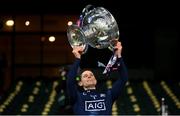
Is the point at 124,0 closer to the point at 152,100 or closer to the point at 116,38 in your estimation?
the point at 152,100

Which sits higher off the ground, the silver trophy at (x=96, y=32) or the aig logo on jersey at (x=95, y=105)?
the silver trophy at (x=96, y=32)

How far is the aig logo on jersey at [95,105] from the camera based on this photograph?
238 inches

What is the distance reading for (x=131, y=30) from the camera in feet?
58.2

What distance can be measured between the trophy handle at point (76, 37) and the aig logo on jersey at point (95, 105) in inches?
21.5

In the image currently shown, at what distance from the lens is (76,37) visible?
20.2ft

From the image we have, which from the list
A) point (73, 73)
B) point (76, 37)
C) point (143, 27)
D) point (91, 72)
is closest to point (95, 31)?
point (76, 37)

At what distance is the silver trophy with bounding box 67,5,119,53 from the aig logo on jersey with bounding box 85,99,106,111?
574mm

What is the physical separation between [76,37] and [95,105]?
750 millimetres

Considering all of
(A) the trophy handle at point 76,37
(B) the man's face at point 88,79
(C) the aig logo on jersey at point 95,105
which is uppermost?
(A) the trophy handle at point 76,37

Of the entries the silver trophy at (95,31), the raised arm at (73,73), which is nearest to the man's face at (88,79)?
the raised arm at (73,73)

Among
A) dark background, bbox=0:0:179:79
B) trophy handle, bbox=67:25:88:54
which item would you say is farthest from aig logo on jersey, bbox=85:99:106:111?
dark background, bbox=0:0:179:79

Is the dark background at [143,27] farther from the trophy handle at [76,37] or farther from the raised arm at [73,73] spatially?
the raised arm at [73,73]

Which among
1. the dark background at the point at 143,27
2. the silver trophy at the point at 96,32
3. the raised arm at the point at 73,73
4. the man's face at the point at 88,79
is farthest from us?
the dark background at the point at 143,27

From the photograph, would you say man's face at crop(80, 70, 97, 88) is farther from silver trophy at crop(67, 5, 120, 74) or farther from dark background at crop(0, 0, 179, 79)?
dark background at crop(0, 0, 179, 79)
